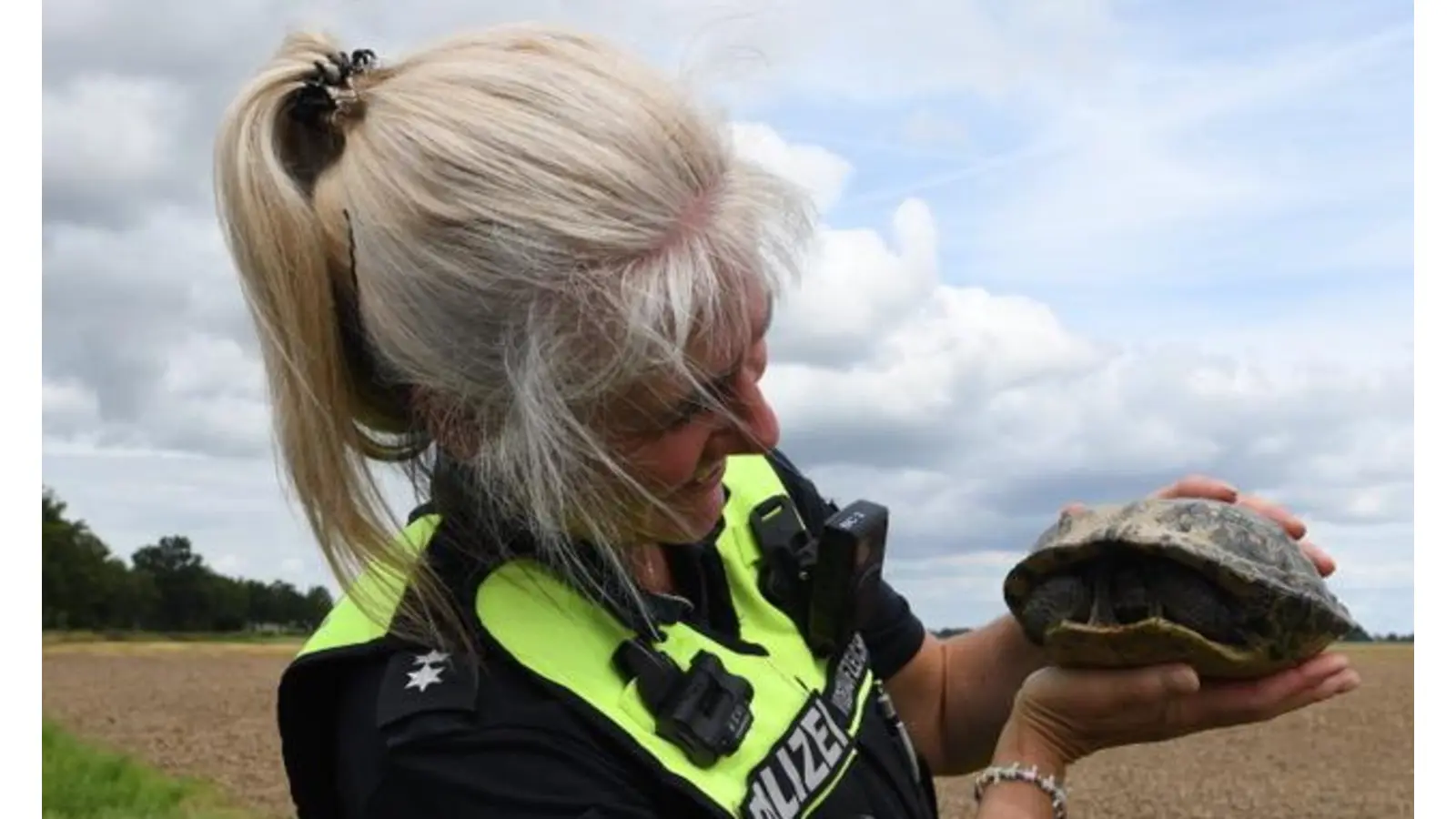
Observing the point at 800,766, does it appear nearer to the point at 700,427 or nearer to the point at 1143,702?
the point at 700,427

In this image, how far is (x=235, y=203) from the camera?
9.32ft

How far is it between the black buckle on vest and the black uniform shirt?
83mm

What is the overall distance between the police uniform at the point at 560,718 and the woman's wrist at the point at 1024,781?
15cm

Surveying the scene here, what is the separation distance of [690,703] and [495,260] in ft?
2.60

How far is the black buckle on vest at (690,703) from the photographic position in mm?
2705

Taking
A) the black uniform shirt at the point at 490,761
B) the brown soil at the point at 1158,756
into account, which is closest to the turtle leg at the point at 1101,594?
the black uniform shirt at the point at 490,761

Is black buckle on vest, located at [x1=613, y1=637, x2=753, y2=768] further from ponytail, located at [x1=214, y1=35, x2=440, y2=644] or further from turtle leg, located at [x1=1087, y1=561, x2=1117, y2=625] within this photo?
turtle leg, located at [x1=1087, y1=561, x2=1117, y2=625]

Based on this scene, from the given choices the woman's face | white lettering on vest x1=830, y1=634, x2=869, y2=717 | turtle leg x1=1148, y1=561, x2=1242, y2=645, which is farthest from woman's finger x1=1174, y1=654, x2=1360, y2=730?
the woman's face

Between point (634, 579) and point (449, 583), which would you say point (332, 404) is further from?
point (634, 579)

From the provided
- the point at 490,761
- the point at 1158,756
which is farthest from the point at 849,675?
the point at 1158,756

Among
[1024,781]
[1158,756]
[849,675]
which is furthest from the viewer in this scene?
[1158,756]

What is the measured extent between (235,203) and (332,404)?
38 cm

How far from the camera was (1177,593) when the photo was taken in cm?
347

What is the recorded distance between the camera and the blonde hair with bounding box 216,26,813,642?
8.53ft
